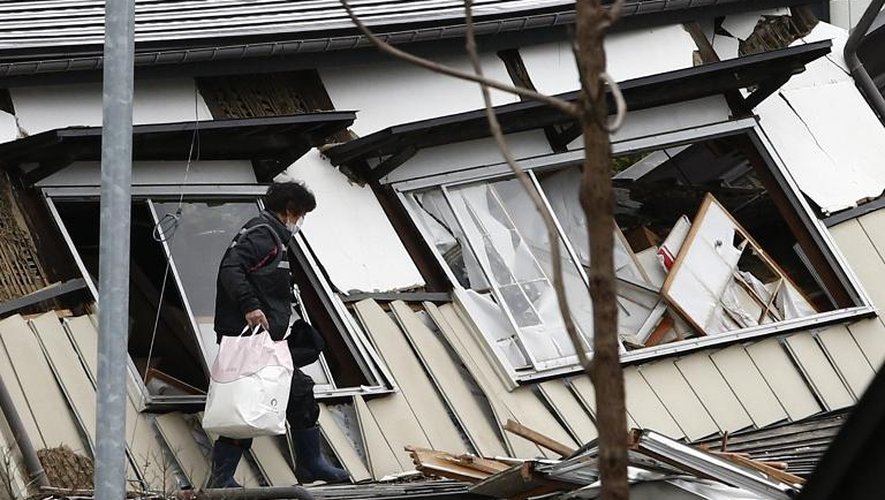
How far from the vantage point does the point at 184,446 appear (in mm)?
9117

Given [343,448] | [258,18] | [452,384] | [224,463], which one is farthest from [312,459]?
[258,18]

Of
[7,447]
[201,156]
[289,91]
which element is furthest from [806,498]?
[289,91]

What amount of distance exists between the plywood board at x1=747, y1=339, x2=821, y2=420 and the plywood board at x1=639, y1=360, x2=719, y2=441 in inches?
21.4

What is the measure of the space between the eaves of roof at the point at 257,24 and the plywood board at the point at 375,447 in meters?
2.26

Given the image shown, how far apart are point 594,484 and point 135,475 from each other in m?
2.77

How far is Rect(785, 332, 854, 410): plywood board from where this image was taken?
10914 millimetres

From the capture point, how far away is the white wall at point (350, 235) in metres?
10.4

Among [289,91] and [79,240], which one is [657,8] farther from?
[79,240]

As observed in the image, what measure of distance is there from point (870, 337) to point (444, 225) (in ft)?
9.31

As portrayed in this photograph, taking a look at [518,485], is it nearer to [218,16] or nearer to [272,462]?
[272,462]

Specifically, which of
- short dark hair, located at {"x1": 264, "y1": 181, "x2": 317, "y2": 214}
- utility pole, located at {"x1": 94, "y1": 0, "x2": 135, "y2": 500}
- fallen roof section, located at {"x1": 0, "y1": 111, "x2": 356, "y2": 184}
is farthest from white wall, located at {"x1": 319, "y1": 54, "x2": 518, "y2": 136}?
utility pole, located at {"x1": 94, "y1": 0, "x2": 135, "y2": 500}

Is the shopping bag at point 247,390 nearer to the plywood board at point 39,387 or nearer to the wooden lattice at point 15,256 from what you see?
the plywood board at point 39,387

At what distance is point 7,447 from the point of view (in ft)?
27.7

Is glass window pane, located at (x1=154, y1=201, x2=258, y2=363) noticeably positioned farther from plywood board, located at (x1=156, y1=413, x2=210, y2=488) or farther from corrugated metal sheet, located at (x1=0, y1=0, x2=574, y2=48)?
corrugated metal sheet, located at (x1=0, y1=0, x2=574, y2=48)
